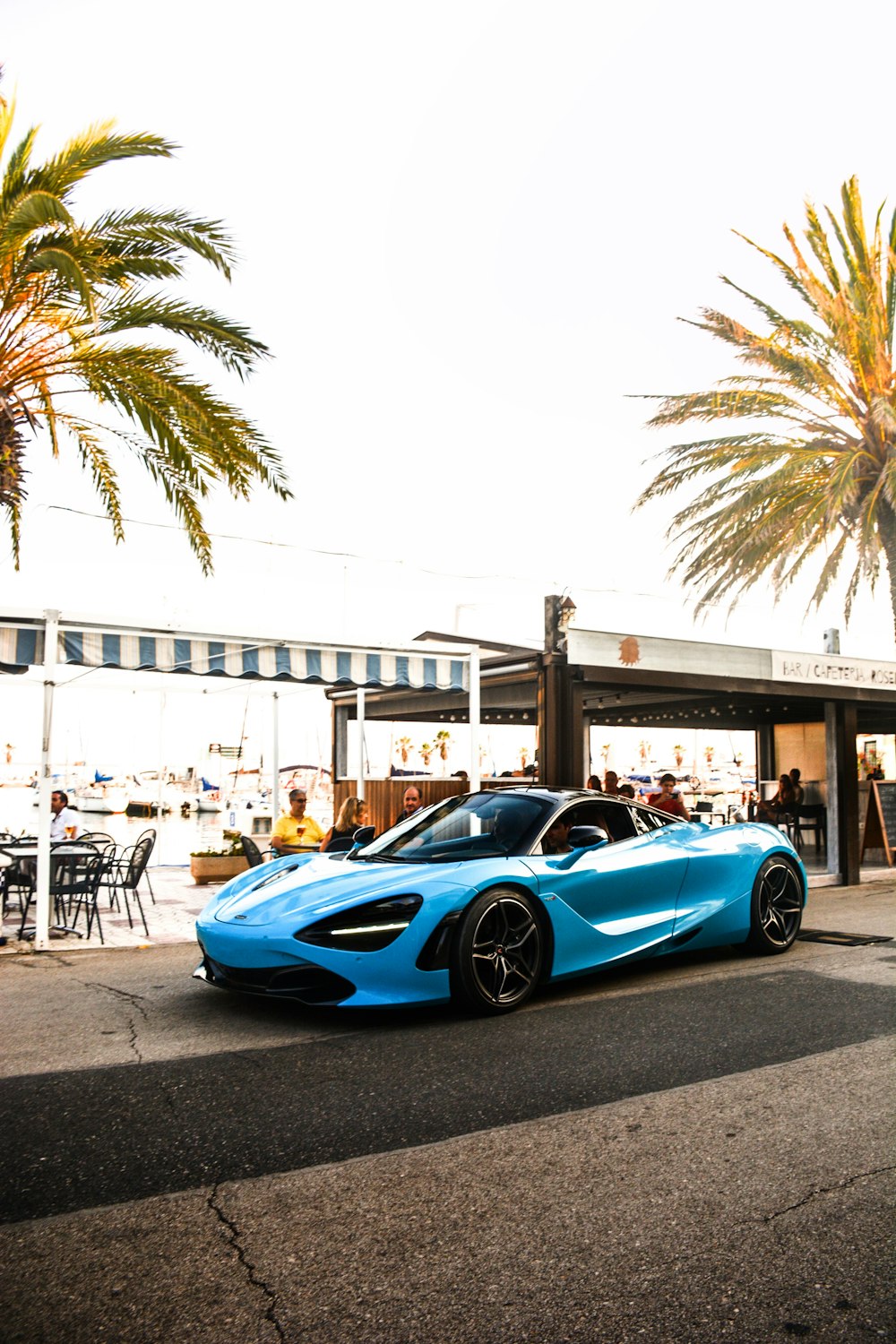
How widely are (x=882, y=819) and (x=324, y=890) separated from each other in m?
13.2

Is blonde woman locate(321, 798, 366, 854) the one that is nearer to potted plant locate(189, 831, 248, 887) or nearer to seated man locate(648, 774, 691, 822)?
seated man locate(648, 774, 691, 822)

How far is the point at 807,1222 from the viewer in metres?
3.33

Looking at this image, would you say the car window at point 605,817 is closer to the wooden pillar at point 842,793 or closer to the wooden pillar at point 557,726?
the wooden pillar at point 557,726

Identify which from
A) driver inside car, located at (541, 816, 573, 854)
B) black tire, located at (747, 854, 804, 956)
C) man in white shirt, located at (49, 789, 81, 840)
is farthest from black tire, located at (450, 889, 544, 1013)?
man in white shirt, located at (49, 789, 81, 840)

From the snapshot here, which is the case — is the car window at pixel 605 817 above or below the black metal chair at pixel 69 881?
above

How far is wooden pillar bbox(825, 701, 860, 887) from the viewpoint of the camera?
1566 cm

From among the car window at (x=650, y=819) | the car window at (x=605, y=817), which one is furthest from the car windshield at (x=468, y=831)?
the car window at (x=650, y=819)

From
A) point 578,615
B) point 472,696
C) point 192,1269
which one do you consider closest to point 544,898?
point 192,1269

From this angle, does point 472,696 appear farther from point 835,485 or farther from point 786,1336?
point 786,1336

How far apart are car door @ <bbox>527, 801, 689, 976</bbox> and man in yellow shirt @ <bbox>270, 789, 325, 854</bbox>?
406 cm

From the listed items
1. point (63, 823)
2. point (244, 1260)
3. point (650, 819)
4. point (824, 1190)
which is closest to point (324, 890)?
point (650, 819)

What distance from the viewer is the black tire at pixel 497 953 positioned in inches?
244

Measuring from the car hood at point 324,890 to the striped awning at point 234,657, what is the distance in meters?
3.90

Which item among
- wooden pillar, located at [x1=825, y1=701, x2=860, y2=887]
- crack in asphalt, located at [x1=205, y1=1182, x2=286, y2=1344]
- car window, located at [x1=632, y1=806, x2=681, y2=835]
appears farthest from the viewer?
wooden pillar, located at [x1=825, y1=701, x2=860, y2=887]
